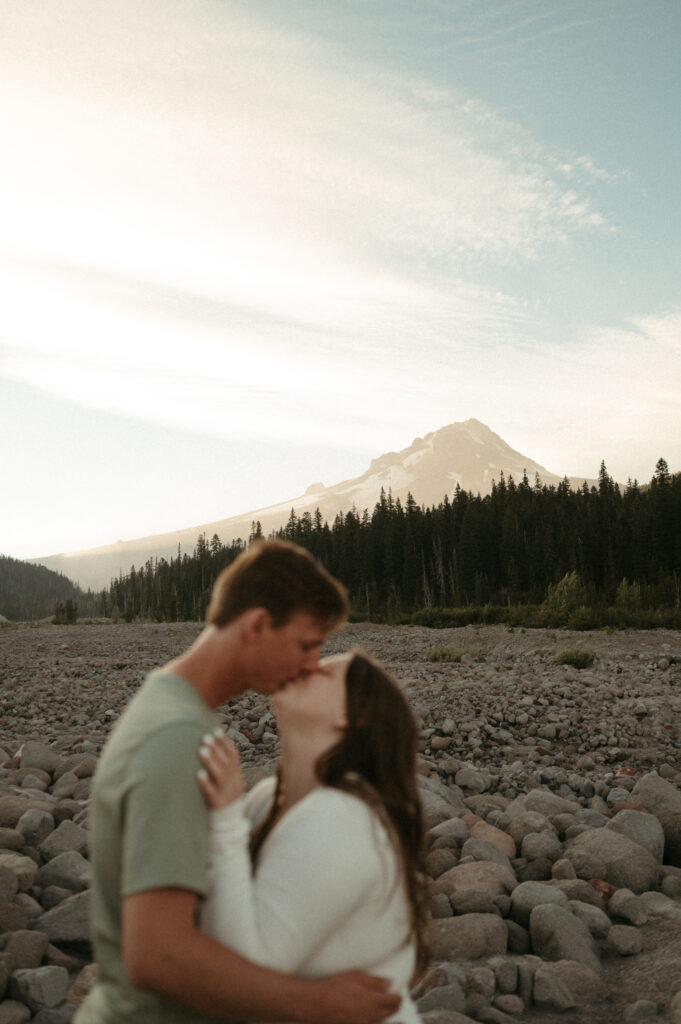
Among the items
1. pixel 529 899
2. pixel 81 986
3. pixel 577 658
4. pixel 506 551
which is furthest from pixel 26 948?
pixel 506 551

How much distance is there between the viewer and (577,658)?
17.0 meters

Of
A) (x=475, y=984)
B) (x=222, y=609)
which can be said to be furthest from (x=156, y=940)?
(x=475, y=984)

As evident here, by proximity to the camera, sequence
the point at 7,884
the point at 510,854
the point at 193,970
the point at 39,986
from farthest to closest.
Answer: the point at 510,854 → the point at 7,884 → the point at 39,986 → the point at 193,970

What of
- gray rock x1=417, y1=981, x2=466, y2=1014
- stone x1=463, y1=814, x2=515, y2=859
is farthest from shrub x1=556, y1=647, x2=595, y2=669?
gray rock x1=417, y1=981, x2=466, y2=1014

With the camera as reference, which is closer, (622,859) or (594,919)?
(594,919)

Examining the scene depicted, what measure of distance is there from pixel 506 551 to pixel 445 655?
4060cm

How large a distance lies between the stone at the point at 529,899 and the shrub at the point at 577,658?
39.2 ft

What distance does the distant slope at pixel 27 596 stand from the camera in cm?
15262

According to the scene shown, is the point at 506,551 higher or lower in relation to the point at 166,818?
higher

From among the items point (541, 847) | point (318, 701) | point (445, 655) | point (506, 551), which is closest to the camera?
point (318, 701)

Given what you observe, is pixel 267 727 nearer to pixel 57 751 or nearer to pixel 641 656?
pixel 57 751

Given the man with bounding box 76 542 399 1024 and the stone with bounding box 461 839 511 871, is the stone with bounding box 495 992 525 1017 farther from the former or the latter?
the man with bounding box 76 542 399 1024

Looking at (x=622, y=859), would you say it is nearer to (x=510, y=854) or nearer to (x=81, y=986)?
(x=510, y=854)

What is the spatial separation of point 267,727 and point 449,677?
5.21 metres
